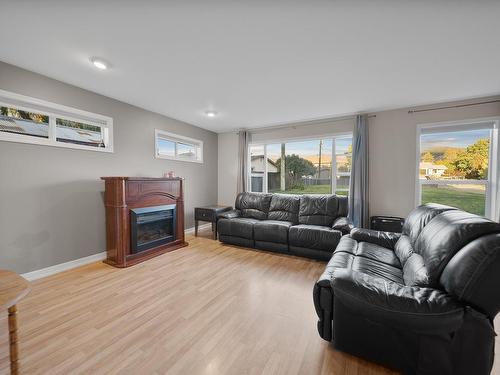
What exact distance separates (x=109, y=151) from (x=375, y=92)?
13.6 ft

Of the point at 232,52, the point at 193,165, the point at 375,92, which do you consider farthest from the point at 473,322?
the point at 193,165

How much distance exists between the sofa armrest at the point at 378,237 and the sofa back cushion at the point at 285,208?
1355mm

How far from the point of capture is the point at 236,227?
3814 millimetres

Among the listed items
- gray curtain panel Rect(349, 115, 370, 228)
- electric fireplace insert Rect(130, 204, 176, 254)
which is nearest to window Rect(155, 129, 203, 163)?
electric fireplace insert Rect(130, 204, 176, 254)

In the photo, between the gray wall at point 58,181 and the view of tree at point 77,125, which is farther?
the view of tree at point 77,125

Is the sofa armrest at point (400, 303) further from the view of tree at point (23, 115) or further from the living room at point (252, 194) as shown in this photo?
the view of tree at point (23, 115)

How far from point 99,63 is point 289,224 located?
3.33m

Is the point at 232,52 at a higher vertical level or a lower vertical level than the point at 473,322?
higher

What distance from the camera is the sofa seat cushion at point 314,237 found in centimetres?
307

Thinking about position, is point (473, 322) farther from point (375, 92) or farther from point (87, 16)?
point (87, 16)

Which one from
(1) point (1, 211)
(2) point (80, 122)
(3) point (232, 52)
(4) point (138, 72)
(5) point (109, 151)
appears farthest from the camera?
(5) point (109, 151)

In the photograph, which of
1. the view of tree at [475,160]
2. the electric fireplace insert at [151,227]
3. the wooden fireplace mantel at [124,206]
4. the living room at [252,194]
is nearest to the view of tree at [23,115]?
the living room at [252,194]

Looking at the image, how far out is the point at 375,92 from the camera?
305 centimetres

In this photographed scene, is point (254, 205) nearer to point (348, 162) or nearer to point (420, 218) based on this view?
point (348, 162)
